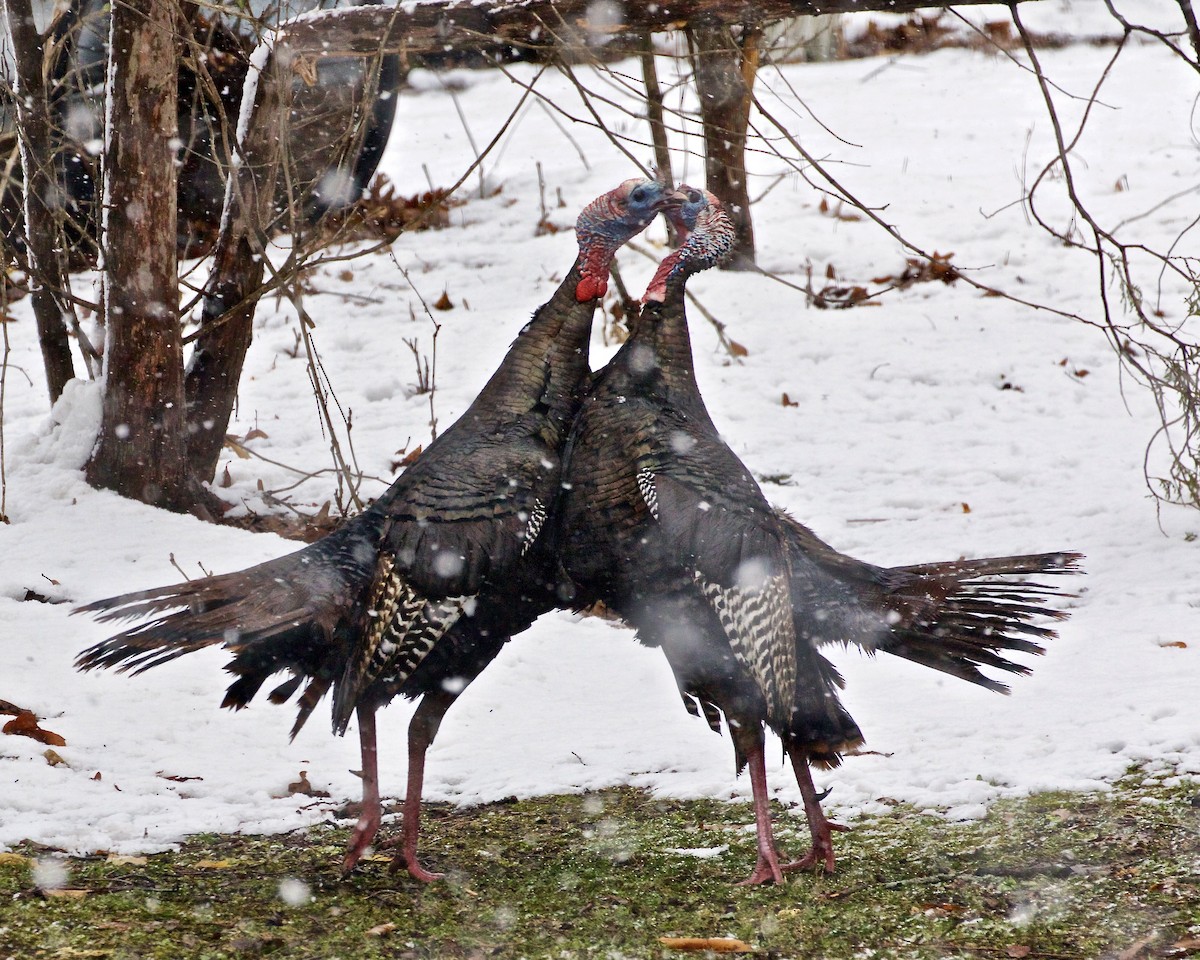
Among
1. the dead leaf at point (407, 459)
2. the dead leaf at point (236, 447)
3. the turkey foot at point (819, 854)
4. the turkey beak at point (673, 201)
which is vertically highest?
the turkey beak at point (673, 201)

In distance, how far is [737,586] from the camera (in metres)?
3.68

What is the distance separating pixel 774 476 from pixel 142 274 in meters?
3.88

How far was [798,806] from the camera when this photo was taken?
14.2 ft

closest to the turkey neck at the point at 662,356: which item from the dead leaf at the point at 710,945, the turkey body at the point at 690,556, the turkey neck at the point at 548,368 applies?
the turkey body at the point at 690,556

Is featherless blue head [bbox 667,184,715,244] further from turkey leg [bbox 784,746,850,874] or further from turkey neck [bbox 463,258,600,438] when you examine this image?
turkey leg [bbox 784,746,850,874]

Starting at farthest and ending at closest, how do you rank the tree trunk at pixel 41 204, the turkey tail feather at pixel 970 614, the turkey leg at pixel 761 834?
the tree trunk at pixel 41 204
the turkey tail feather at pixel 970 614
the turkey leg at pixel 761 834

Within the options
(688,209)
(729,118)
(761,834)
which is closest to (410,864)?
(761,834)

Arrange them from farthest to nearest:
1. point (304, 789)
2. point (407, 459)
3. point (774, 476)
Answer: point (774, 476)
point (407, 459)
point (304, 789)

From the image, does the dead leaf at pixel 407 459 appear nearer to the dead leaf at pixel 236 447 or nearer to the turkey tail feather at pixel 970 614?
the dead leaf at pixel 236 447

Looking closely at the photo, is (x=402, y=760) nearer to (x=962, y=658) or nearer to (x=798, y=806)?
(x=798, y=806)

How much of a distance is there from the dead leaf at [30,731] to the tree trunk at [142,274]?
1.99 meters

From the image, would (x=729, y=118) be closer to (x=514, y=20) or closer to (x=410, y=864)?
(x=514, y=20)

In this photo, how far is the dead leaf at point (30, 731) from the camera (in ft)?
14.2

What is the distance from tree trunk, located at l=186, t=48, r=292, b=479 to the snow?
1.66 ft
